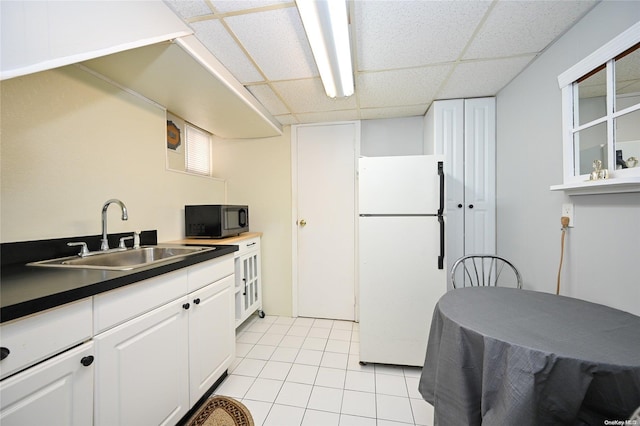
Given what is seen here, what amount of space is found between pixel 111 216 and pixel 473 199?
2994mm

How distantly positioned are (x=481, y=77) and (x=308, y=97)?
1453 millimetres

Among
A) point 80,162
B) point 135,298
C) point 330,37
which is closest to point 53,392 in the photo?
point 135,298

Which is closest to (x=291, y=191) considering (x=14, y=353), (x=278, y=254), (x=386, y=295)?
(x=278, y=254)

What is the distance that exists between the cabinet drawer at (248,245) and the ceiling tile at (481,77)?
237cm

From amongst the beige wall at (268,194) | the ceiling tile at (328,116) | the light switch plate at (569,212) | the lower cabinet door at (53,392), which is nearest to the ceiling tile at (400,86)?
the ceiling tile at (328,116)

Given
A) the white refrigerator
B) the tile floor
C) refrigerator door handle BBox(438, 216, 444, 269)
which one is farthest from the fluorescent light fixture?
the tile floor

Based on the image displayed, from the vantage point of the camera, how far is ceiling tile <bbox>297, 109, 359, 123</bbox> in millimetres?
2573

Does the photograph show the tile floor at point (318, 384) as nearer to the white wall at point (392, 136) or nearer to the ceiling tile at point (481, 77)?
the white wall at point (392, 136)

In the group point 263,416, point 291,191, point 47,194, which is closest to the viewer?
point 47,194

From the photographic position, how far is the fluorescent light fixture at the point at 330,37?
1101 mm

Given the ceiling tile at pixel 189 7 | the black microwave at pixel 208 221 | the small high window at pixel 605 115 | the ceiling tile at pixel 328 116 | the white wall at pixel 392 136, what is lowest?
the black microwave at pixel 208 221

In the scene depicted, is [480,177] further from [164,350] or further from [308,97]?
[164,350]

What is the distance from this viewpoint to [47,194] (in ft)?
4.29

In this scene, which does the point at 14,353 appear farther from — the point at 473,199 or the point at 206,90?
the point at 473,199
